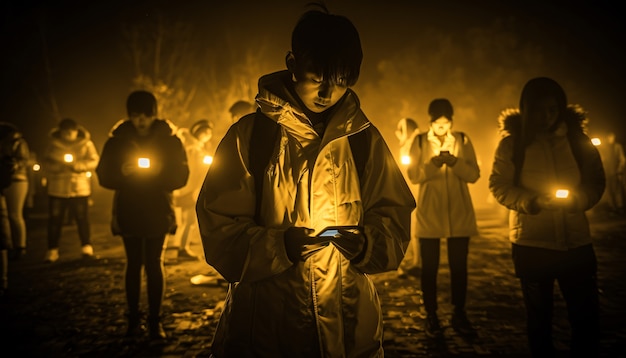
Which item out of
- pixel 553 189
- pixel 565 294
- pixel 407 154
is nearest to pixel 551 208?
pixel 553 189

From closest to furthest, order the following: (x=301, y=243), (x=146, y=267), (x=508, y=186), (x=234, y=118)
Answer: (x=301, y=243), (x=508, y=186), (x=146, y=267), (x=234, y=118)

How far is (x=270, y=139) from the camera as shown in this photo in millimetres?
1938

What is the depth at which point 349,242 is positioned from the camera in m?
1.77

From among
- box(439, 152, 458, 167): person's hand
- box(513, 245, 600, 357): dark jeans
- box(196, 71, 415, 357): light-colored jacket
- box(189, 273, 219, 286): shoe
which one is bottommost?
box(189, 273, 219, 286): shoe

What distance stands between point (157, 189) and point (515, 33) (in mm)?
19449

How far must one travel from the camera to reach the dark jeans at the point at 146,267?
14.2ft

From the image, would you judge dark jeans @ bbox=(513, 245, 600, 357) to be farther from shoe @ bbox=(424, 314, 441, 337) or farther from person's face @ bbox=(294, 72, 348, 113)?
person's face @ bbox=(294, 72, 348, 113)

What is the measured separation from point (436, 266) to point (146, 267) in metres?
3.18

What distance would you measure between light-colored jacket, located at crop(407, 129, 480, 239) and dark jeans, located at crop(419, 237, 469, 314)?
116 mm

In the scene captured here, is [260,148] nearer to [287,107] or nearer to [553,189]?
[287,107]

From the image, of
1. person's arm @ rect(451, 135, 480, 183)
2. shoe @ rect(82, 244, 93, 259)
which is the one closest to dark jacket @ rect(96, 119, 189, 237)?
person's arm @ rect(451, 135, 480, 183)

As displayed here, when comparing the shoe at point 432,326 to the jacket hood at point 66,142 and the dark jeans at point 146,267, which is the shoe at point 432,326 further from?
the jacket hood at point 66,142

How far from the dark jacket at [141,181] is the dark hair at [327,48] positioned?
2.91 meters

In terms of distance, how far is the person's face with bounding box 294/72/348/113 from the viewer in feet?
6.11
